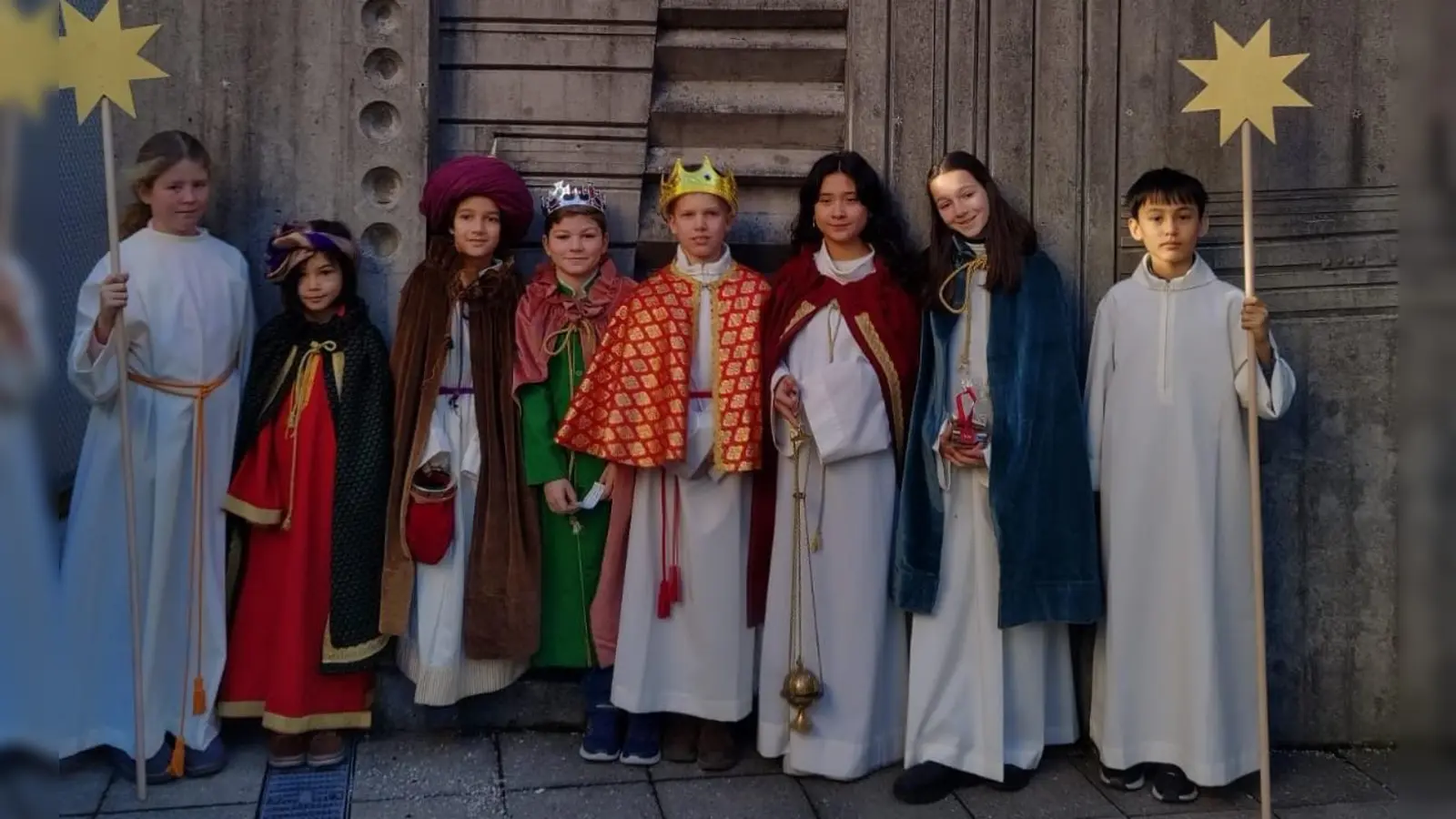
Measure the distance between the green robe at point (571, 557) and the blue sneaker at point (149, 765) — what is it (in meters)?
1.11

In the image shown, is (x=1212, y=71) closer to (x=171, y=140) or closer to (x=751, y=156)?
(x=751, y=156)

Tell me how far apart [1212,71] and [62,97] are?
3514 mm

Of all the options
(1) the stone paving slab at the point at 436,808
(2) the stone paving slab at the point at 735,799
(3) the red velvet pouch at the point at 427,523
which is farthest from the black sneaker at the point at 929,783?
(3) the red velvet pouch at the point at 427,523

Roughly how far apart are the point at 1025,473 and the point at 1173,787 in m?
1.02

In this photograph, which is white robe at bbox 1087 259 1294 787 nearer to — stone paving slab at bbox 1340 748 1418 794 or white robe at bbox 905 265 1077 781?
white robe at bbox 905 265 1077 781

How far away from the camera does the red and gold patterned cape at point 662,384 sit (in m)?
4.11

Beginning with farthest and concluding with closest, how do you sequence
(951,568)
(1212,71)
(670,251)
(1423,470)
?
(670,251)
(951,568)
(1212,71)
(1423,470)

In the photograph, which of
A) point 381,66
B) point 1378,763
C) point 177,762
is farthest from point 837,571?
point 381,66

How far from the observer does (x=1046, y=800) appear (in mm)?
4055

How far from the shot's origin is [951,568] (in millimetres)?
4176

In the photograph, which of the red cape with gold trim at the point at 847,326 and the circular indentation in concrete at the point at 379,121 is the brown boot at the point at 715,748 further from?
the circular indentation in concrete at the point at 379,121

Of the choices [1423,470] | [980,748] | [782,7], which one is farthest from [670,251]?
[1423,470]

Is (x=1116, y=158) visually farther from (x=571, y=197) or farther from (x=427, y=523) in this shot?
(x=427, y=523)

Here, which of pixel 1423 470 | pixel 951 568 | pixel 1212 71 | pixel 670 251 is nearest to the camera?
pixel 1423 470
